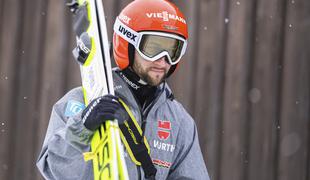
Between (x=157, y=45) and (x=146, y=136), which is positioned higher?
(x=157, y=45)

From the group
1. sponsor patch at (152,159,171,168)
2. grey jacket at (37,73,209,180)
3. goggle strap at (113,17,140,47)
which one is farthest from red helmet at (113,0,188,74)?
sponsor patch at (152,159,171,168)

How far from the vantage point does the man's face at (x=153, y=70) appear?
2330 millimetres

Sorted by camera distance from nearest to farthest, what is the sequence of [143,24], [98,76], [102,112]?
1. [102,112]
2. [98,76]
3. [143,24]

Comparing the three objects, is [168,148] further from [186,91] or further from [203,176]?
[186,91]

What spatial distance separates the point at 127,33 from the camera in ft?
7.84

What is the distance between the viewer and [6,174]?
415 centimetres

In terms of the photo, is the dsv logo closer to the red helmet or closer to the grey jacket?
the red helmet

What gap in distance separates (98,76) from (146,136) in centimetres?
31

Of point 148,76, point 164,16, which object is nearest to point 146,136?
point 148,76

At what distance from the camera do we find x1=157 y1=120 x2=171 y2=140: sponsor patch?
2422mm

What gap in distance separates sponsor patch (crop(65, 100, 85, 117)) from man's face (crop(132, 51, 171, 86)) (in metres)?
0.25

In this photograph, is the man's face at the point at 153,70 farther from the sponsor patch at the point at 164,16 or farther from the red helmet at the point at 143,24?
the sponsor patch at the point at 164,16

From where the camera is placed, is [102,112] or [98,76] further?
[98,76]

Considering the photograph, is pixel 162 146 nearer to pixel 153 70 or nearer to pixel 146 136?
pixel 146 136
